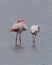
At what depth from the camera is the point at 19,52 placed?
1309cm

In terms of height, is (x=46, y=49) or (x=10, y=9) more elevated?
(x=10, y=9)

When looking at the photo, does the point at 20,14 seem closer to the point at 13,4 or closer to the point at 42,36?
the point at 13,4

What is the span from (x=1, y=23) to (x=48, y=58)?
184 inches

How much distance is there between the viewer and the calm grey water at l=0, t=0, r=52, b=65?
12.4m

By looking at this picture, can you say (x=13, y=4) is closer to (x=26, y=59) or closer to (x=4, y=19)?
(x=4, y=19)

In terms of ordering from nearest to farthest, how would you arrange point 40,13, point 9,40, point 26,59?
point 26,59 < point 9,40 < point 40,13

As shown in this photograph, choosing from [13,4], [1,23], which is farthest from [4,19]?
[13,4]

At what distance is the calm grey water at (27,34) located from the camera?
1238cm

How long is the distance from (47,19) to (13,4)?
3697 millimetres

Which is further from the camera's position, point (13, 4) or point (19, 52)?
point (13, 4)

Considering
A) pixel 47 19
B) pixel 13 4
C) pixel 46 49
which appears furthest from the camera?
pixel 13 4

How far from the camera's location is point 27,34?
15008mm

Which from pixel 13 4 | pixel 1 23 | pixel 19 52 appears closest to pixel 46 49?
pixel 19 52

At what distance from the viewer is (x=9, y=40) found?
14297 millimetres
